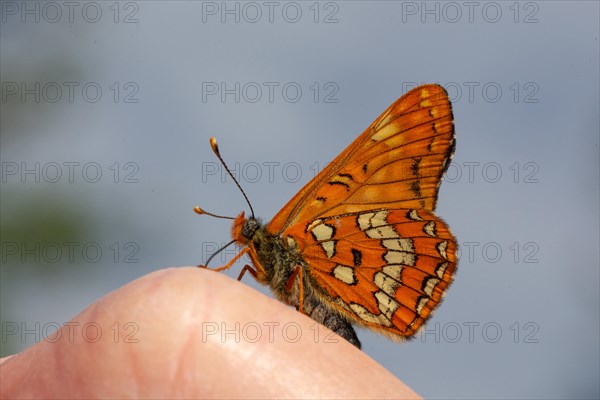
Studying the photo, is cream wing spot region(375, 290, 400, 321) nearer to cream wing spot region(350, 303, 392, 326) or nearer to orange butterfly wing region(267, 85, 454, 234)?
cream wing spot region(350, 303, 392, 326)

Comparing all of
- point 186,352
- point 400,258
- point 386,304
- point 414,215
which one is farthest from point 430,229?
point 186,352

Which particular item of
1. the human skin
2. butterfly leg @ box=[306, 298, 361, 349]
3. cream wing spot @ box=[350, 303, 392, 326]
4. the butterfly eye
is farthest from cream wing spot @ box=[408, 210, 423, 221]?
the human skin

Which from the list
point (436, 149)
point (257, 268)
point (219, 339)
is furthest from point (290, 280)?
point (219, 339)

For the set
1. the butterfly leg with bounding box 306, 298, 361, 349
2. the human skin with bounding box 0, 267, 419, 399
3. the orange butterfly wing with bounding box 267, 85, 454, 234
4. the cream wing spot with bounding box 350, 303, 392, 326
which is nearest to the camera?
the human skin with bounding box 0, 267, 419, 399

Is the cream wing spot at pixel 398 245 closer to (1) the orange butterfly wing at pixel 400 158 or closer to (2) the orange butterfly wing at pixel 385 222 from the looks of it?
(2) the orange butterfly wing at pixel 385 222

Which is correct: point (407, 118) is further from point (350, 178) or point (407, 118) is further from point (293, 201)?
point (293, 201)

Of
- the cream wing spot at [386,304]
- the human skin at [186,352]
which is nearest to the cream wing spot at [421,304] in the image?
the cream wing spot at [386,304]
